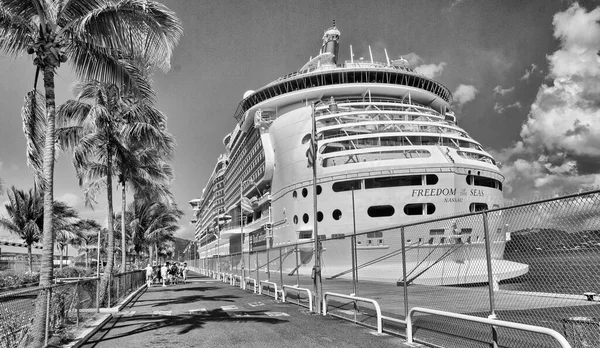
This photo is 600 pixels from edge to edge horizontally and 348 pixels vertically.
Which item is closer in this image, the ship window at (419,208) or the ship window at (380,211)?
the ship window at (419,208)

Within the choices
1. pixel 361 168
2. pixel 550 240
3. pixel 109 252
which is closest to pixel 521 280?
pixel 550 240

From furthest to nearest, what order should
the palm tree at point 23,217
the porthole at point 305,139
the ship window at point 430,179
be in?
the palm tree at point 23,217 → the porthole at point 305,139 → the ship window at point 430,179

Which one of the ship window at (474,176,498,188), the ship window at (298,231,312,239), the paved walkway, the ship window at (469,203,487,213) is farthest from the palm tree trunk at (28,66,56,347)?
the ship window at (474,176,498,188)

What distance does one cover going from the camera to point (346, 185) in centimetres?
2561

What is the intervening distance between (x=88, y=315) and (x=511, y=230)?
11.2m

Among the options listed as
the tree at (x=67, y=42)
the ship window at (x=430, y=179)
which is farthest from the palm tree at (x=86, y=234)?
the tree at (x=67, y=42)

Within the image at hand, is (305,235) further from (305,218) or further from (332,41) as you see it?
(332,41)

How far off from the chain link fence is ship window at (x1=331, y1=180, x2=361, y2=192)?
13993 mm

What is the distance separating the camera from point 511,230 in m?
6.33

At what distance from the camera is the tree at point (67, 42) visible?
29.1ft

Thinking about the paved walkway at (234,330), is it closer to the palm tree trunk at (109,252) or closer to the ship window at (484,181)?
the palm tree trunk at (109,252)

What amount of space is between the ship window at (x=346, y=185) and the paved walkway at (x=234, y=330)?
11.9 meters

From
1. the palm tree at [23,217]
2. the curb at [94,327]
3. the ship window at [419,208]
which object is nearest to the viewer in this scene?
the curb at [94,327]

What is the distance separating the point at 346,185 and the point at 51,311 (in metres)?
18.7
